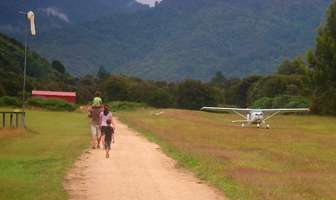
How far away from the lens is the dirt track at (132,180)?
41.2 feet

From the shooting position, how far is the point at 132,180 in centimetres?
1475

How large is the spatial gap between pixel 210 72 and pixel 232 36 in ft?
59.4

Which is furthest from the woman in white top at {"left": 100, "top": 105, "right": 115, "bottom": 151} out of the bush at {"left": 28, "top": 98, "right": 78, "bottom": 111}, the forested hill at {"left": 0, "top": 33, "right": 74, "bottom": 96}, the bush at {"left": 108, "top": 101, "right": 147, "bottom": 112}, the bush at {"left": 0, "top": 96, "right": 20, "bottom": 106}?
the bush at {"left": 108, "top": 101, "right": 147, "bottom": 112}

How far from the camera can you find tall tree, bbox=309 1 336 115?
71.7 metres

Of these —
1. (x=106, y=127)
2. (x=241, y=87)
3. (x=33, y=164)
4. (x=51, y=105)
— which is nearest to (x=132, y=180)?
(x=33, y=164)

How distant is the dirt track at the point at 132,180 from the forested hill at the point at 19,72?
72.6 m

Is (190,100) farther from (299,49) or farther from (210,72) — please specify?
(299,49)

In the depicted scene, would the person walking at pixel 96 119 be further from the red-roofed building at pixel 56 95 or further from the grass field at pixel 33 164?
the red-roofed building at pixel 56 95

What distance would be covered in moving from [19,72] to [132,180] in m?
94.6

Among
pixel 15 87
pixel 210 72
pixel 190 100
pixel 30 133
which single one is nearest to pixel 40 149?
pixel 30 133

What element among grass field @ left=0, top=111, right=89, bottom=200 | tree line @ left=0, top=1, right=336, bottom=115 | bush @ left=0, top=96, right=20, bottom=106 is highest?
tree line @ left=0, top=1, right=336, bottom=115

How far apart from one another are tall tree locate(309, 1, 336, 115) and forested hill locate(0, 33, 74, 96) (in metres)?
41.4

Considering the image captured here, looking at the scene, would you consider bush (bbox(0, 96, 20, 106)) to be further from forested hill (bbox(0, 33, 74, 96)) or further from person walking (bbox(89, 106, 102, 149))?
person walking (bbox(89, 106, 102, 149))

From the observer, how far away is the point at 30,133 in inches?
1265
